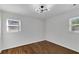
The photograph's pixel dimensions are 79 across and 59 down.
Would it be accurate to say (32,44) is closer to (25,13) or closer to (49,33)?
(49,33)

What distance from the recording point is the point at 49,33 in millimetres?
1013

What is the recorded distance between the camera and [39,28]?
3.34 feet

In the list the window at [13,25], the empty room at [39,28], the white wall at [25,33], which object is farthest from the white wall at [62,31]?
the window at [13,25]

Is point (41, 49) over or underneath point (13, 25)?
underneath

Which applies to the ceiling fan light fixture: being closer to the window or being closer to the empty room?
the empty room

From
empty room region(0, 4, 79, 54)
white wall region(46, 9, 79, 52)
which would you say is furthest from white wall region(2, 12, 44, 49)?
white wall region(46, 9, 79, 52)

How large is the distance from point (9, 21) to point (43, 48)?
54 centimetres

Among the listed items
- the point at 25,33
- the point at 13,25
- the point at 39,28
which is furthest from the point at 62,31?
the point at 13,25

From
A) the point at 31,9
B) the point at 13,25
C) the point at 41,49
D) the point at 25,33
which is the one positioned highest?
the point at 31,9

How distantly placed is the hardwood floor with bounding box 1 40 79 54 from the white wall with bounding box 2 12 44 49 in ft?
0.17

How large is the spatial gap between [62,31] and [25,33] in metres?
0.47

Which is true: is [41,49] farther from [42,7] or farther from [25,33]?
[42,7]
